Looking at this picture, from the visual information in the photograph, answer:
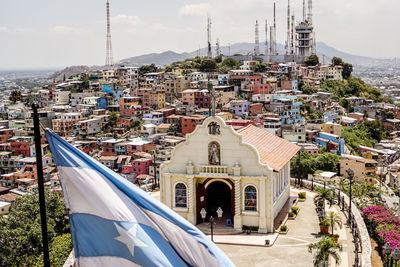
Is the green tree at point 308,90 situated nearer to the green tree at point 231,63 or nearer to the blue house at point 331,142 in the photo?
the green tree at point 231,63

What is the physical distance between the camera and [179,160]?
72.8 feet

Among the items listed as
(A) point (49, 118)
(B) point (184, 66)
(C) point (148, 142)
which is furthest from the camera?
(B) point (184, 66)

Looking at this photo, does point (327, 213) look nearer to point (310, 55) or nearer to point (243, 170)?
point (243, 170)

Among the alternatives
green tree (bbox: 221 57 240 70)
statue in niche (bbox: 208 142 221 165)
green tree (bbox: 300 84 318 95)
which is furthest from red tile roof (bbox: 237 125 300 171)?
green tree (bbox: 221 57 240 70)

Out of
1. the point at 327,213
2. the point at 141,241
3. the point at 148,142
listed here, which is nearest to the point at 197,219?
the point at 327,213

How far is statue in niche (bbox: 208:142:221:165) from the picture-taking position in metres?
21.7

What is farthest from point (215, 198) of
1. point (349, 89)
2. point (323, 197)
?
point (349, 89)

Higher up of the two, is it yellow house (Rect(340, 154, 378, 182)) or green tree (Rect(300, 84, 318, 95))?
green tree (Rect(300, 84, 318, 95))

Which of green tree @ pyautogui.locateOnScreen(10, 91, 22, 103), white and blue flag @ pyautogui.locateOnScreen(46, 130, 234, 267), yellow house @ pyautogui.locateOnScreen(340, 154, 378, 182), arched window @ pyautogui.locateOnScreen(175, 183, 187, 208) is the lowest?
yellow house @ pyautogui.locateOnScreen(340, 154, 378, 182)

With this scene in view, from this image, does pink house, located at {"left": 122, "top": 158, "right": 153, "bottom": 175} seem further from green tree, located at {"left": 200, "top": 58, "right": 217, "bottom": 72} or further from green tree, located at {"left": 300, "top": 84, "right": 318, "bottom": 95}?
green tree, located at {"left": 200, "top": 58, "right": 217, "bottom": 72}

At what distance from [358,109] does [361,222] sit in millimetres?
53132

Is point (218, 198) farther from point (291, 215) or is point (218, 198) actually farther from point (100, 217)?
point (100, 217)

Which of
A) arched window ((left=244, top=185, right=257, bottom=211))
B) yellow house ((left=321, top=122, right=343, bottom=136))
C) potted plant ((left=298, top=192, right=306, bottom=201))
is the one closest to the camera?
arched window ((left=244, top=185, right=257, bottom=211))

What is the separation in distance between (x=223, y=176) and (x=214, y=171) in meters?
0.45
